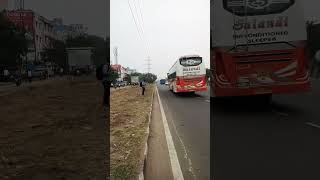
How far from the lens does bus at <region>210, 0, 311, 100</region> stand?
15609mm

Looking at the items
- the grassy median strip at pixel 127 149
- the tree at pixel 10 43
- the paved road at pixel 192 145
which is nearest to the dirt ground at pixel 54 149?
the grassy median strip at pixel 127 149

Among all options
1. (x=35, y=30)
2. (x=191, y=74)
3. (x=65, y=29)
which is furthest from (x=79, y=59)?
(x=65, y=29)

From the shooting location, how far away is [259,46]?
15773 mm

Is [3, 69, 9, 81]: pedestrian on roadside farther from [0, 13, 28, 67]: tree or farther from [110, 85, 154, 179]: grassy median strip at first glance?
[110, 85, 154, 179]: grassy median strip

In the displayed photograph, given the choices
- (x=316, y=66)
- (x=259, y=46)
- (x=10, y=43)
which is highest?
(x=10, y=43)

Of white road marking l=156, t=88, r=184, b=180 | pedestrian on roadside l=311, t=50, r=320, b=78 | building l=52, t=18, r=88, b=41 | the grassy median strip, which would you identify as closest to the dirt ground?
the grassy median strip

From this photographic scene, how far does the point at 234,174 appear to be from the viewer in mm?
7426

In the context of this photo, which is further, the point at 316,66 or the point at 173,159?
the point at 173,159

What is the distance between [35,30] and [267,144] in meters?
103

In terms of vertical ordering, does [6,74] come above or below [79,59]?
below

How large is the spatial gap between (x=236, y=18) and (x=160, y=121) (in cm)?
436

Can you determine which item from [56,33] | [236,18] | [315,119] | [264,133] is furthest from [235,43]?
[56,33]

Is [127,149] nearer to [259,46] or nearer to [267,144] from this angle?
[267,144]

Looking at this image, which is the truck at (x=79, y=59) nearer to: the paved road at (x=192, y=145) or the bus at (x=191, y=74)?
the bus at (x=191, y=74)
